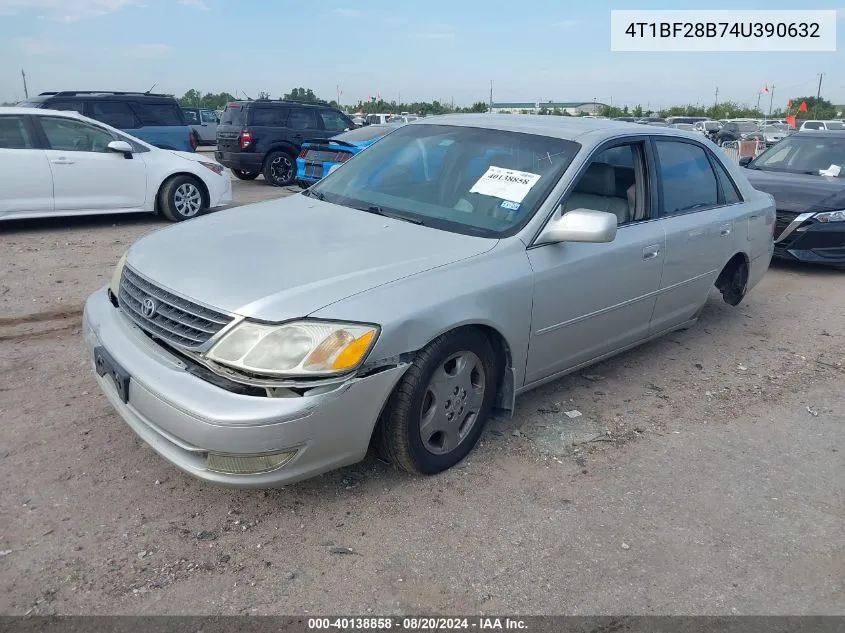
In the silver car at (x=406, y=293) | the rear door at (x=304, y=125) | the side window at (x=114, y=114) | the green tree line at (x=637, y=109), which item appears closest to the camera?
the silver car at (x=406, y=293)

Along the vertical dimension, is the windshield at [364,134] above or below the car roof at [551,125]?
below

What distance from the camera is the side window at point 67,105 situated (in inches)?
451

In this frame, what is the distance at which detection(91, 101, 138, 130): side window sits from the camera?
12234mm

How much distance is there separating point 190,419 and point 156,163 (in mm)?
7543

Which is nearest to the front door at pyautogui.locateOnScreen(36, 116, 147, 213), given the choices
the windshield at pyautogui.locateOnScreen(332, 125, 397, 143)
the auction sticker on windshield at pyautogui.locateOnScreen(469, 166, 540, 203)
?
the windshield at pyautogui.locateOnScreen(332, 125, 397, 143)

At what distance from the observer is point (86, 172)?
8.79 metres

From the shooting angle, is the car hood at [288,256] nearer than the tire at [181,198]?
Yes

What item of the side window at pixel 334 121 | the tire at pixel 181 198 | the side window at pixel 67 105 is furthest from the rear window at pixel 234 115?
the tire at pixel 181 198

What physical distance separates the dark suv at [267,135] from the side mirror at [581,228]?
480 inches

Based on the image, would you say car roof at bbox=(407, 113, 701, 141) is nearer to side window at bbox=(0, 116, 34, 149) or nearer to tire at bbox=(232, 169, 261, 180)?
side window at bbox=(0, 116, 34, 149)

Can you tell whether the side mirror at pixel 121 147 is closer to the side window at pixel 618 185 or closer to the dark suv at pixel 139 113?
the dark suv at pixel 139 113

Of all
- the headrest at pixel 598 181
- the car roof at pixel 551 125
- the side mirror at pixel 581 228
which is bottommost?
the side mirror at pixel 581 228

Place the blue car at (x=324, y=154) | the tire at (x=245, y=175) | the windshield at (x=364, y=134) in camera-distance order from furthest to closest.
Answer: the tire at (x=245, y=175) < the windshield at (x=364, y=134) < the blue car at (x=324, y=154)

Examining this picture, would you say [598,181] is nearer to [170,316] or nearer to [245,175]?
[170,316]
